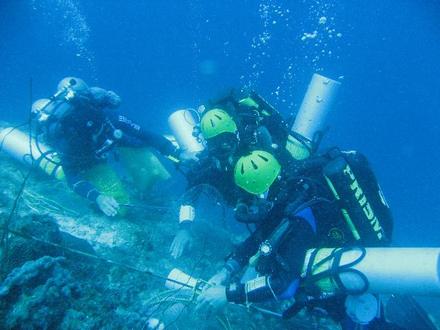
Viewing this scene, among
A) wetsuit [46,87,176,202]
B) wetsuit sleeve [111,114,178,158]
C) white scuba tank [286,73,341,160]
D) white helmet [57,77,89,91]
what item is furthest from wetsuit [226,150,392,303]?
white helmet [57,77,89,91]

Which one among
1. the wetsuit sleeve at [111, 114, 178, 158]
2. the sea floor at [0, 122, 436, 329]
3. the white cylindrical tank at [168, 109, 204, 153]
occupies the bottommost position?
the sea floor at [0, 122, 436, 329]

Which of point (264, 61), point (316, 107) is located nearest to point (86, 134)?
point (316, 107)

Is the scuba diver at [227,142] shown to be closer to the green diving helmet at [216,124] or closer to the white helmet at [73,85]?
the green diving helmet at [216,124]

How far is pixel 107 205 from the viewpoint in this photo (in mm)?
5016

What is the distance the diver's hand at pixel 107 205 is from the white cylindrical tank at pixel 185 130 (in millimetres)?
1903

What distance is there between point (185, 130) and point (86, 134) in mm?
1994

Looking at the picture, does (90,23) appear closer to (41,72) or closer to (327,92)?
(41,72)

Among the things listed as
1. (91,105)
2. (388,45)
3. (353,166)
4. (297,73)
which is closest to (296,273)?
(353,166)

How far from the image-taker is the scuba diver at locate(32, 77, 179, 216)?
482 centimetres

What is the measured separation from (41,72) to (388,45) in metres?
43.8

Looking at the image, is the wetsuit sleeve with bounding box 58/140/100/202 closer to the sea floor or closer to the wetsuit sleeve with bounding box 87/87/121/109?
the sea floor

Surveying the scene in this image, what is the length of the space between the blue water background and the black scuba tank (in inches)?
585

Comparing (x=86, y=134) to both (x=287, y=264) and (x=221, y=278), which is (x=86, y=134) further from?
(x=287, y=264)

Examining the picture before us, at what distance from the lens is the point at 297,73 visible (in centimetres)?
4131
